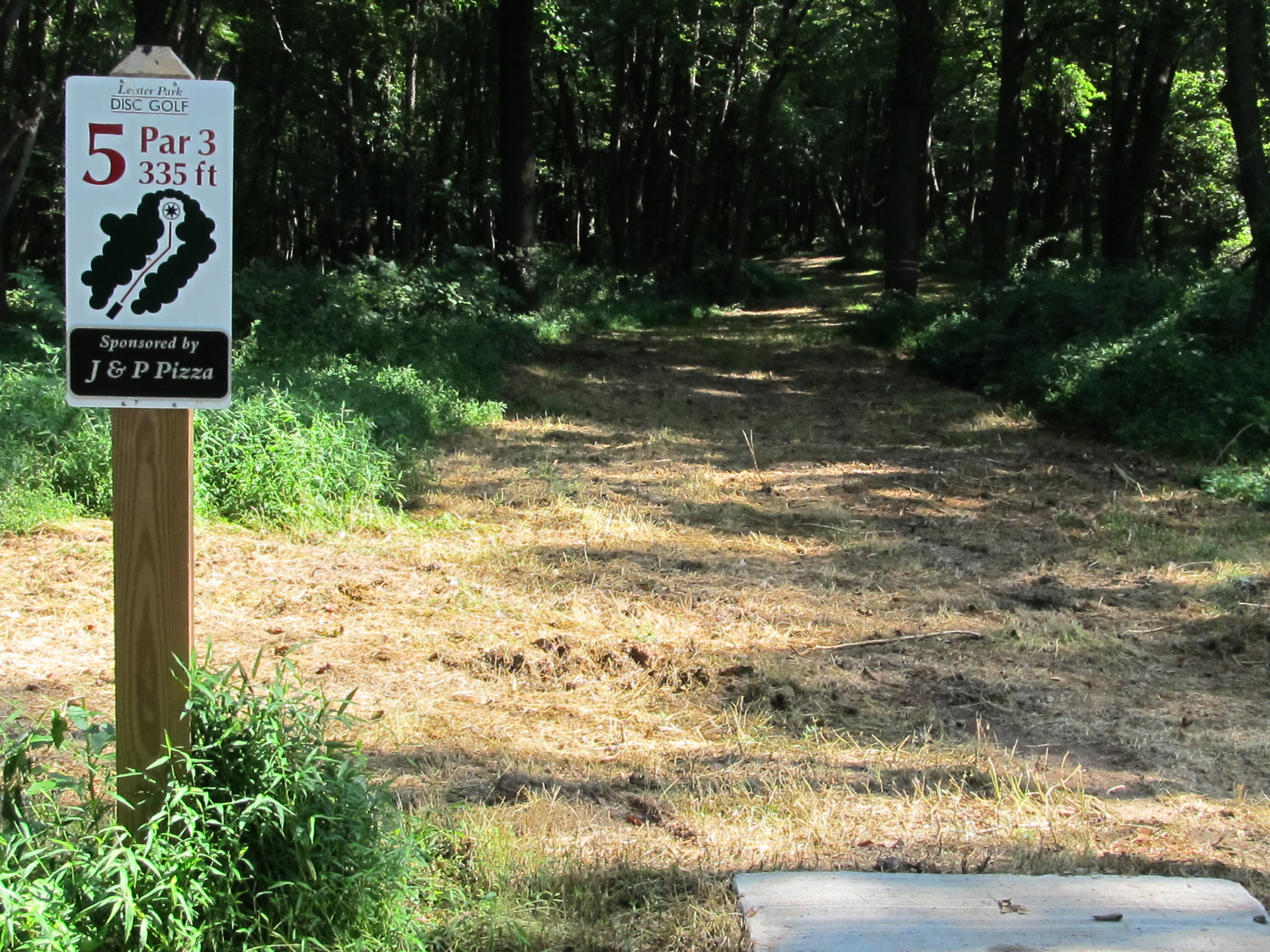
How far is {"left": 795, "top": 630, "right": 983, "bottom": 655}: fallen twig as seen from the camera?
5836 mm

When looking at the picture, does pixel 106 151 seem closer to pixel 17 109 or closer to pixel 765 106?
pixel 17 109

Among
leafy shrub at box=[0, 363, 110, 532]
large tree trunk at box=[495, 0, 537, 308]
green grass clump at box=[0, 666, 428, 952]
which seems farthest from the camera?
large tree trunk at box=[495, 0, 537, 308]

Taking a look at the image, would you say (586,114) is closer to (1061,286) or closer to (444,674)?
(1061,286)

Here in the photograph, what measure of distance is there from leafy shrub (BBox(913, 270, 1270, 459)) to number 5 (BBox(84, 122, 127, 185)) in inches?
380

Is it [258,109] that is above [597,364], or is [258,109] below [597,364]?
above

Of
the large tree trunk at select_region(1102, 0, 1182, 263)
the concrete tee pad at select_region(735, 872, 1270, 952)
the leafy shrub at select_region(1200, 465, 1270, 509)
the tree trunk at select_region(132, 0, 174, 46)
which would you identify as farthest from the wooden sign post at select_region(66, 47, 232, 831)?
the large tree trunk at select_region(1102, 0, 1182, 263)

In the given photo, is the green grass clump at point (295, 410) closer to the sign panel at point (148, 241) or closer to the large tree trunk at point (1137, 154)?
the sign panel at point (148, 241)

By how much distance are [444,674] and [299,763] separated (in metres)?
2.28

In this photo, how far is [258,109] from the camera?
32.2 metres

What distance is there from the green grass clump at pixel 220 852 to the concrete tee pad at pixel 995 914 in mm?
1012

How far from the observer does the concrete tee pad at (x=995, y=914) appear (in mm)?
3145

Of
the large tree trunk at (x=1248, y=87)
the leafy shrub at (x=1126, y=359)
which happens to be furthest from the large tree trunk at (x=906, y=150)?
the large tree trunk at (x=1248, y=87)

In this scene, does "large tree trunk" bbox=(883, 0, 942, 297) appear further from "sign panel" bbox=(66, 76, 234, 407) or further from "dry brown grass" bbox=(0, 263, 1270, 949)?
"sign panel" bbox=(66, 76, 234, 407)

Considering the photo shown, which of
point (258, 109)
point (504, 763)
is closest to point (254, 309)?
point (504, 763)
